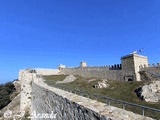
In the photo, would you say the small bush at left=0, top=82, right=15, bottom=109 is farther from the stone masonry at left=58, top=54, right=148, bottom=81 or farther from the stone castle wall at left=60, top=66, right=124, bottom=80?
the stone masonry at left=58, top=54, right=148, bottom=81

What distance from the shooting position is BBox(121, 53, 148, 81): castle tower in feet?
99.0

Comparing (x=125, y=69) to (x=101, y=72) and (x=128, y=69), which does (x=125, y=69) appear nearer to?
(x=128, y=69)

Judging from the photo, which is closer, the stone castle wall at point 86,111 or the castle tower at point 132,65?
the stone castle wall at point 86,111

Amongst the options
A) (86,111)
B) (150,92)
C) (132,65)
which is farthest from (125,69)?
(86,111)

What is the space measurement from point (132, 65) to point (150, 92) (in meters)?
11.0

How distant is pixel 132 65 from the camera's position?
30.4 metres

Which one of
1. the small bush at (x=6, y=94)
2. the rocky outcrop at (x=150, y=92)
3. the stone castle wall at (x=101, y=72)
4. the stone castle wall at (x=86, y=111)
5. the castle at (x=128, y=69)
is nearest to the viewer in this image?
the stone castle wall at (x=86, y=111)

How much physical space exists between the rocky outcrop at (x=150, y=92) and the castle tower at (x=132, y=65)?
8.75 meters

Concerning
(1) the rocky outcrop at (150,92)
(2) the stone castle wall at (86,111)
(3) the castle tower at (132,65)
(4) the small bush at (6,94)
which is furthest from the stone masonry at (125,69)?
(2) the stone castle wall at (86,111)

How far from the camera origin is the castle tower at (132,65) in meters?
30.2

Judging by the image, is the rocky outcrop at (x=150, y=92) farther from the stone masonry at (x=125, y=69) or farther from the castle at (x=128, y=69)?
the stone masonry at (x=125, y=69)

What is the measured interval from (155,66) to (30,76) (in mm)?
23703

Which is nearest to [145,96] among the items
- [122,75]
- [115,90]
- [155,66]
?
[115,90]

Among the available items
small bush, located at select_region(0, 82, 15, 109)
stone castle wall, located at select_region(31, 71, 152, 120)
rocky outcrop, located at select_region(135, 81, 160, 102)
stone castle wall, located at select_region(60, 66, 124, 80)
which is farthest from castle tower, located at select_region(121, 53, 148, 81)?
small bush, located at select_region(0, 82, 15, 109)
